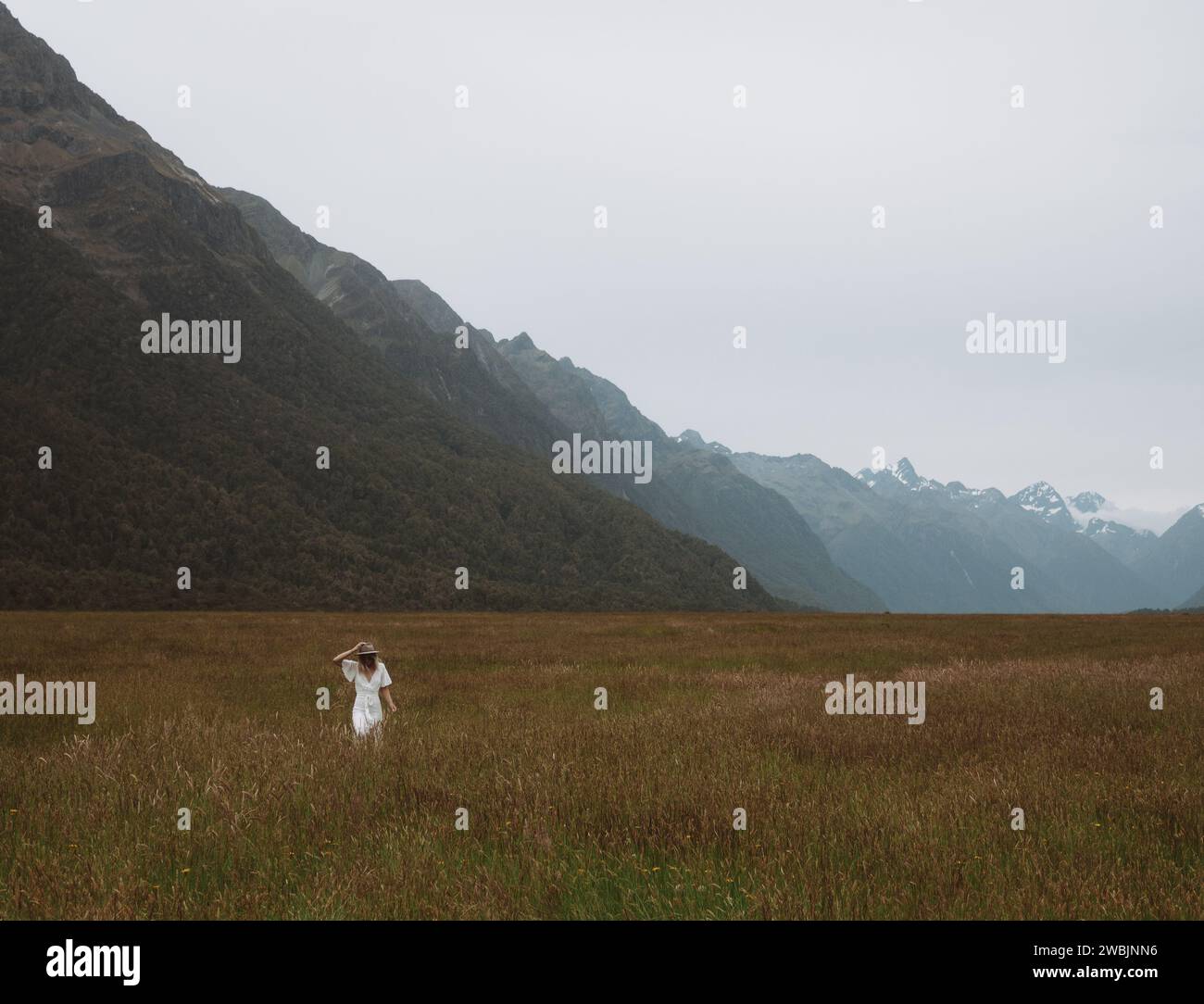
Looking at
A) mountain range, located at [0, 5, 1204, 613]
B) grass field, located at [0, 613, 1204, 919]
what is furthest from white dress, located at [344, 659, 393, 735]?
mountain range, located at [0, 5, 1204, 613]

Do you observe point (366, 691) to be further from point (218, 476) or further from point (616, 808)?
point (218, 476)

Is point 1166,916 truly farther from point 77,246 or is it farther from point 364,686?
point 77,246

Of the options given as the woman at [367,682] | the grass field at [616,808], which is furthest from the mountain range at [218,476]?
the grass field at [616,808]

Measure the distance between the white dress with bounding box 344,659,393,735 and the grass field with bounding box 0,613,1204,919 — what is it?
0.35 metres

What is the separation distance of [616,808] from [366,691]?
4947 millimetres

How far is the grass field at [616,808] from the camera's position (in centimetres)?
434

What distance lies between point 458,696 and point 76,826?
8.29 m

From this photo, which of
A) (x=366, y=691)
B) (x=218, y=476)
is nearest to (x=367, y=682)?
(x=366, y=691)

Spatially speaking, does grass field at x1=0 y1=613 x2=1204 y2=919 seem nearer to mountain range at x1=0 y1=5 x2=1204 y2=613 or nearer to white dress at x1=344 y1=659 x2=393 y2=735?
white dress at x1=344 y1=659 x2=393 y2=735

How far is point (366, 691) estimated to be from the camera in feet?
32.0

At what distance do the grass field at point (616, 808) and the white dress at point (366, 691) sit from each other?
35cm

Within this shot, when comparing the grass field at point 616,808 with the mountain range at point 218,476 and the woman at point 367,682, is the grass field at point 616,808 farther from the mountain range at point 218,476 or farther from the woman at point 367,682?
the mountain range at point 218,476

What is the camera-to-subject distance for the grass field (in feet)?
14.2

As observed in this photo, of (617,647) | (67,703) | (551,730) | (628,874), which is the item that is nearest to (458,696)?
(551,730)
